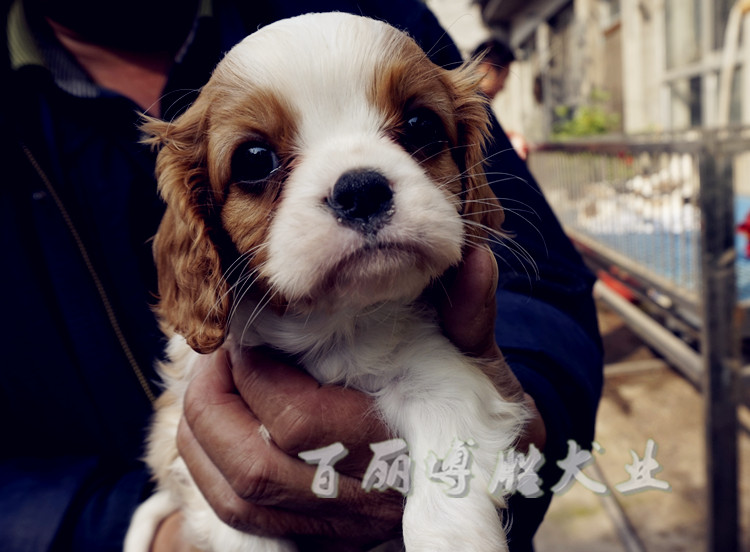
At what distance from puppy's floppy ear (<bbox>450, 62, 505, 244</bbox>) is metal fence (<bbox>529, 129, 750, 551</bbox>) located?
1502 mm

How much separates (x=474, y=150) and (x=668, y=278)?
7.52 feet

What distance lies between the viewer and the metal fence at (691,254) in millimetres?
2682

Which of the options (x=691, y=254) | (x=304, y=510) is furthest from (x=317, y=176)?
(x=691, y=254)

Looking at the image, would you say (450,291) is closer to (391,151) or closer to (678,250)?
(391,151)

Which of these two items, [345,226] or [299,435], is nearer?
[345,226]

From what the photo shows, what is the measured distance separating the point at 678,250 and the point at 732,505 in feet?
4.14

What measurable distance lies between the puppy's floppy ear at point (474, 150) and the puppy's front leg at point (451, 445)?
320mm

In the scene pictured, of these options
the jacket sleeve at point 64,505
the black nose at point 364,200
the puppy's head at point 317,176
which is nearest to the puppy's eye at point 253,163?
the puppy's head at point 317,176

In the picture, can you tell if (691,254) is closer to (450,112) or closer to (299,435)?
(450,112)

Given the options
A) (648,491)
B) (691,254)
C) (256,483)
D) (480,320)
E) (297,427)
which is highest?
(480,320)

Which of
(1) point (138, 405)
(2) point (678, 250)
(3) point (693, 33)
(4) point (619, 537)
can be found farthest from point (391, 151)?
(3) point (693, 33)

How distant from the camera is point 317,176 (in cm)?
116

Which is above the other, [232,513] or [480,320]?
[480,320]

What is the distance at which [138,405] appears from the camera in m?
1.94
